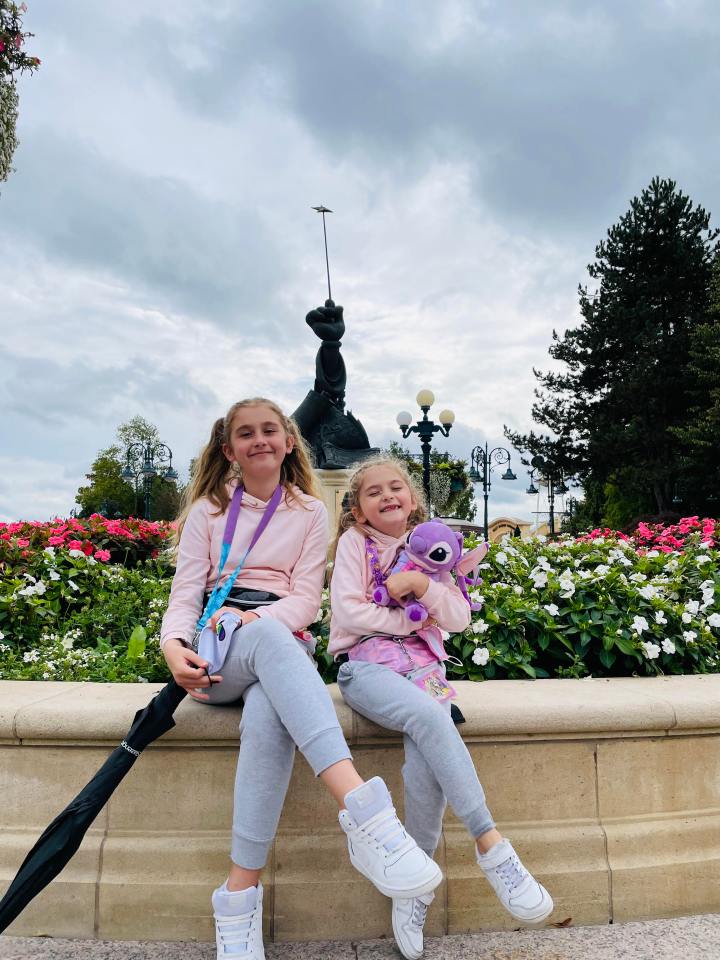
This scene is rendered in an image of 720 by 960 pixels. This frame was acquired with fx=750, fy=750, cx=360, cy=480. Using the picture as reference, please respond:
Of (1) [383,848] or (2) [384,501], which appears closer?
(1) [383,848]

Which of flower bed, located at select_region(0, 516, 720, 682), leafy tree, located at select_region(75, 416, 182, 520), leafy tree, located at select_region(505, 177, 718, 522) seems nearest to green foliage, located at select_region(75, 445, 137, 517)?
leafy tree, located at select_region(75, 416, 182, 520)

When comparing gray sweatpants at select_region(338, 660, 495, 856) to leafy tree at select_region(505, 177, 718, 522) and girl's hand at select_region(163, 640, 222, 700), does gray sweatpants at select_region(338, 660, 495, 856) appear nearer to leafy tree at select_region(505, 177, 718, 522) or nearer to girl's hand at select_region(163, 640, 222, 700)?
girl's hand at select_region(163, 640, 222, 700)

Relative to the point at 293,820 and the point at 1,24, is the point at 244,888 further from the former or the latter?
the point at 1,24

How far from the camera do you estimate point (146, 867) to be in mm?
2574

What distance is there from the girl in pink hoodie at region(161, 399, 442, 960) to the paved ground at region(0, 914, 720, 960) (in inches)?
12.9

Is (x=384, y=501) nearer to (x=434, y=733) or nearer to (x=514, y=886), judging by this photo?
(x=434, y=733)

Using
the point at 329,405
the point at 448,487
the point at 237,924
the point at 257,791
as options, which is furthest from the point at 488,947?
the point at 448,487

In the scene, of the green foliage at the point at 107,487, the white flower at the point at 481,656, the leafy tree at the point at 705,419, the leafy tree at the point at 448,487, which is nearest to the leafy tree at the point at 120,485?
the green foliage at the point at 107,487

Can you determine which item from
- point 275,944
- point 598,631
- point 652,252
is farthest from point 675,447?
point 275,944

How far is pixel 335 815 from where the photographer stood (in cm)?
260

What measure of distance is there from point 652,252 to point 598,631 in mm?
27684

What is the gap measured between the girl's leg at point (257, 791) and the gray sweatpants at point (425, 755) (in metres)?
0.32

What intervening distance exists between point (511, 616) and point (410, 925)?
161 centimetres

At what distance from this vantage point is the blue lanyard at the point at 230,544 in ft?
8.73
